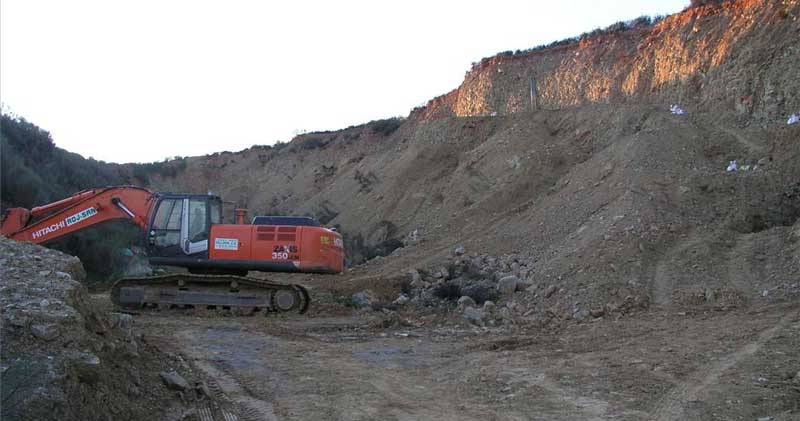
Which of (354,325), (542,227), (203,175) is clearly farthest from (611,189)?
(203,175)

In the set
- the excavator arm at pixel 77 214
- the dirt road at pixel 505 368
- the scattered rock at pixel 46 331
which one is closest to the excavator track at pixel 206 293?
the excavator arm at pixel 77 214

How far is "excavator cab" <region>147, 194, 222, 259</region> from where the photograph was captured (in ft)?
46.8

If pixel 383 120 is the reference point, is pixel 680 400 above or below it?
below

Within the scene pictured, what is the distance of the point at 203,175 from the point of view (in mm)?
50281

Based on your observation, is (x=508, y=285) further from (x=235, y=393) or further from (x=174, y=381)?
(x=174, y=381)

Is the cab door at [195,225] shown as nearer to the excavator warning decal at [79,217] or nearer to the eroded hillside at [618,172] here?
the excavator warning decal at [79,217]

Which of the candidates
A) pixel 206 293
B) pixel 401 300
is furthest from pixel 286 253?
pixel 401 300

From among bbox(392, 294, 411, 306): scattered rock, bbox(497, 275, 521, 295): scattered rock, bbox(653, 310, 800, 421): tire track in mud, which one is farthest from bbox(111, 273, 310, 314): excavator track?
bbox(653, 310, 800, 421): tire track in mud

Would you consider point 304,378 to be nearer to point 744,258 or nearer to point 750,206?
point 744,258

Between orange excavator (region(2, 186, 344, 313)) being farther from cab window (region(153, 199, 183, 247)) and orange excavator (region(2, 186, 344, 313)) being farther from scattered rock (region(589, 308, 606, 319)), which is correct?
scattered rock (region(589, 308, 606, 319))

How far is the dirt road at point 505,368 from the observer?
683cm

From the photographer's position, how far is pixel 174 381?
6809mm

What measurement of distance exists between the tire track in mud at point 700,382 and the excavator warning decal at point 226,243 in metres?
8.72

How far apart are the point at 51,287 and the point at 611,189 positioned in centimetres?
1464
